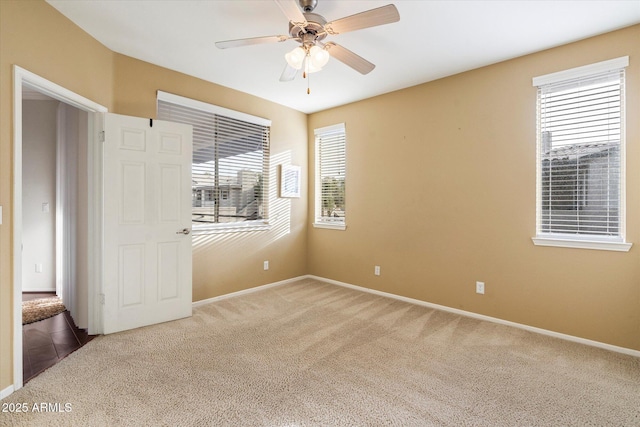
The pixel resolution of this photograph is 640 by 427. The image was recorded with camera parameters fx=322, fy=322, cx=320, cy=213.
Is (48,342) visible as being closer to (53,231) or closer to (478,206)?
(53,231)

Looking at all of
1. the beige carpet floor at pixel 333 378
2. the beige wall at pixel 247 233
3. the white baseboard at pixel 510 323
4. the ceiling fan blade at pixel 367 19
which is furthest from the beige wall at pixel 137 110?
the ceiling fan blade at pixel 367 19

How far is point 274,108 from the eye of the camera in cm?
469

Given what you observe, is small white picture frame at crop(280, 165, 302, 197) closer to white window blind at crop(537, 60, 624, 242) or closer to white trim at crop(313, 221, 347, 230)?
white trim at crop(313, 221, 347, 230)

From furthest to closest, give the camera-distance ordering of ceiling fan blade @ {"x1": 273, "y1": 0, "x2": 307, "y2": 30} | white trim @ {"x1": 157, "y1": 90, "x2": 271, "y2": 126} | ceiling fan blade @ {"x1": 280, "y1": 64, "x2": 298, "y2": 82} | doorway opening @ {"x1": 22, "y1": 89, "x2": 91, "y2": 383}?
white trim @ {"x1": 157, "y1": 90, "x2": 271, "y2": 126} → doorway opening @ {"x1": 22, "y1": 89, "x2": 91, "y2": 383} → ceiling fan blade @ {"x1": 280, "y1": 64, "x2": 298, "y2": 82} → ceiling fan blade @ {"x1": 273, "y1": 0, "x2": 307, "y2": 30}

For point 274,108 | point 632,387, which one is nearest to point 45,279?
point 274,108

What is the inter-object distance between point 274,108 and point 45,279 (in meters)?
3.99

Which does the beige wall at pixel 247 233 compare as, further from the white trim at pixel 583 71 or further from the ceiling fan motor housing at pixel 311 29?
the white trim at pixel 583 71

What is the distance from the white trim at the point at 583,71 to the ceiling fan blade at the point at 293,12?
238cm

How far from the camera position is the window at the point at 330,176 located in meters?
4.85

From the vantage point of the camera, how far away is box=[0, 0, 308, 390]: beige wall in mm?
2094

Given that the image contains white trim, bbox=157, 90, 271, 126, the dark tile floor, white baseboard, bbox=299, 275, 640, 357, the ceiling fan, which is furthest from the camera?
white trim, bbox=157, 90, 271, 126

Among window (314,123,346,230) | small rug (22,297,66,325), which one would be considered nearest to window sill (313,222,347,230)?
window (314,123,346,230)

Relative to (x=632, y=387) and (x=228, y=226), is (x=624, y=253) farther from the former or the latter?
(x=228, y=226)

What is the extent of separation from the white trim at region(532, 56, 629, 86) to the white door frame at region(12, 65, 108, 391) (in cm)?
415
